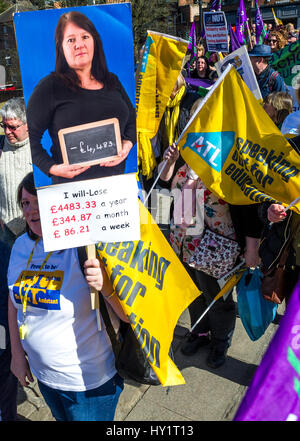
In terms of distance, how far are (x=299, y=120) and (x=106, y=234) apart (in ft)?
6.83

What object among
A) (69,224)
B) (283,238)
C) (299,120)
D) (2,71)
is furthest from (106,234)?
(2,71)

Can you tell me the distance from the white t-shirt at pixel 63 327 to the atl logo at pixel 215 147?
3.39ft

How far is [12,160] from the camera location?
3199 mm

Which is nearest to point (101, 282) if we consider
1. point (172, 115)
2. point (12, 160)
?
point (12, 160)

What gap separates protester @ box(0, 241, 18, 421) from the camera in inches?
89.1

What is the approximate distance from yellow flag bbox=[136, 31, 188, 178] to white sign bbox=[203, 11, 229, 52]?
3403mm

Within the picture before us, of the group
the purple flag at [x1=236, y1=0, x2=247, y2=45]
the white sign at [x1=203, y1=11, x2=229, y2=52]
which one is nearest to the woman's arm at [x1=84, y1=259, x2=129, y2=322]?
the white sign at [x1=203, y1=11, x2=229, y2=52]

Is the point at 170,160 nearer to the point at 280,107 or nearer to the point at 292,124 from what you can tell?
the point at 292,124

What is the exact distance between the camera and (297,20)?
2992cm

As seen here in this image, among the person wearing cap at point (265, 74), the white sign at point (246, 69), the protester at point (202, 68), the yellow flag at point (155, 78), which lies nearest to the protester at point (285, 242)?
the white sign at point (246, 69)

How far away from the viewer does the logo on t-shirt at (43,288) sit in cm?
181

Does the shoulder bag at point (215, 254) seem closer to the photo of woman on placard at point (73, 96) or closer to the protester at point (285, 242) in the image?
the protester at point (285, 242)

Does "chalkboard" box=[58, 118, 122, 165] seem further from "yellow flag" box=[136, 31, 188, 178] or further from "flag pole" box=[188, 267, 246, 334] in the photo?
"yellow flag" box=[136, 31, 188, 178]
